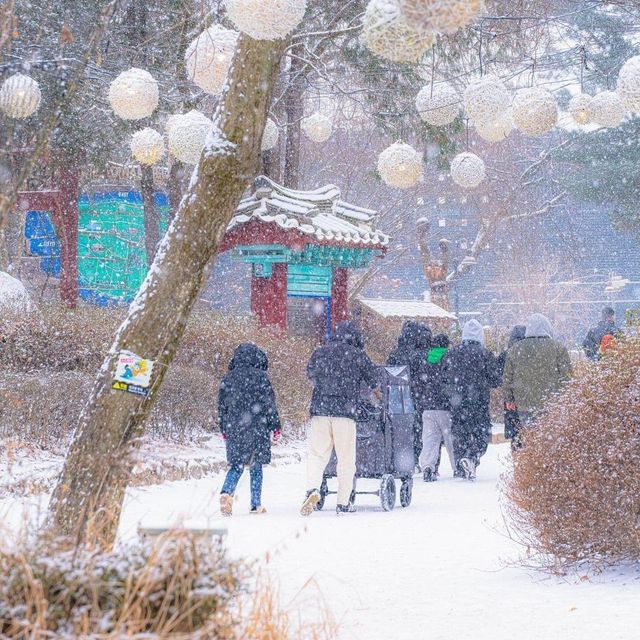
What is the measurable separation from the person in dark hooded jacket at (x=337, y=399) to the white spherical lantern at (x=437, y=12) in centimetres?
600

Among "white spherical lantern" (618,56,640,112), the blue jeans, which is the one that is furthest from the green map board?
"white spherical lantern" (618,56,640,112)

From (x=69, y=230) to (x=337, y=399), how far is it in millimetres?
10718

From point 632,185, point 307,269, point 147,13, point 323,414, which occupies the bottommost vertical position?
point 323,414

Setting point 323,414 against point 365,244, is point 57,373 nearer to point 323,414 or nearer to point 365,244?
point 323,414

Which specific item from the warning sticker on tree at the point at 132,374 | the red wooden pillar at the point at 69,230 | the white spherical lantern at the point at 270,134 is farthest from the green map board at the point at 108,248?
the warning sticker on tree at the point at 132,374

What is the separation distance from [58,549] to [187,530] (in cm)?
41

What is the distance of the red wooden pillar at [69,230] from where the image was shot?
18.3m

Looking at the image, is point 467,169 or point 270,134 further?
point 270,134

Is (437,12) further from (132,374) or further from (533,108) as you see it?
(533,108)

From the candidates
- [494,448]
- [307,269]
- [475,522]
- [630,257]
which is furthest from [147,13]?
[630,257]

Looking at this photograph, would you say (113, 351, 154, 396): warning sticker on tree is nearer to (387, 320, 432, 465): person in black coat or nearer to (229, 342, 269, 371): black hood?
(229, 342, 269, 371): black hood

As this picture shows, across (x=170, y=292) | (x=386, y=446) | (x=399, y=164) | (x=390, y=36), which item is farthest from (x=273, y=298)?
(x=390, y=36)

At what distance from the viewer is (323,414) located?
959 centimetres

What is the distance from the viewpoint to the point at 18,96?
9383mm
